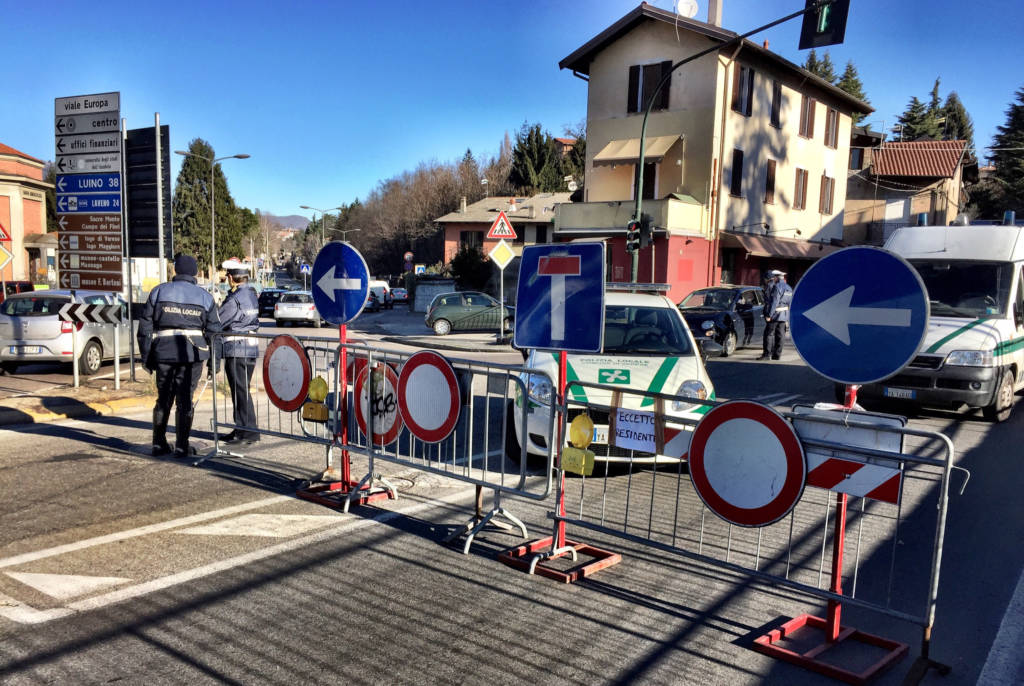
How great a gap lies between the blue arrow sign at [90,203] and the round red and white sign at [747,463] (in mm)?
10789

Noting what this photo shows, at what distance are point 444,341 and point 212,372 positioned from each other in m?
15.1

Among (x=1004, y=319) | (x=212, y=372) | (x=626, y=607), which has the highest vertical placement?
(x=1004, y=319)

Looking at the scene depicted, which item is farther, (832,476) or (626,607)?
(626,607)

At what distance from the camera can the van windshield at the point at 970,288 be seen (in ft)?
32.4

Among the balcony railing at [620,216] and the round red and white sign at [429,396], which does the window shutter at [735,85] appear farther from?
the round red and white sign at [429,396]

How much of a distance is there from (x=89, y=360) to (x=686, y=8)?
25.2m

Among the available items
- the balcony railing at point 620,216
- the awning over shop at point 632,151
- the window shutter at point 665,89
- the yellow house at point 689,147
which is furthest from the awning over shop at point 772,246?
→ the window shutter at point 665,89

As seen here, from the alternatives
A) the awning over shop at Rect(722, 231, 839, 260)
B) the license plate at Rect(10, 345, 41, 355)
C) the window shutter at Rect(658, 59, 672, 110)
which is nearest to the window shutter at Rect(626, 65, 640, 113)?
the window shutter at Rect(658, 59, 672, 110)

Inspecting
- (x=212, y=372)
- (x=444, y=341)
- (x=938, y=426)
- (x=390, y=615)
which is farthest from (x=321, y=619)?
(x=444, y=341)

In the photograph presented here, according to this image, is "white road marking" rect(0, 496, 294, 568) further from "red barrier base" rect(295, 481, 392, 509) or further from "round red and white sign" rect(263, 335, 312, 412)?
"round red and white sign" rect(263, 335, 312, 412)

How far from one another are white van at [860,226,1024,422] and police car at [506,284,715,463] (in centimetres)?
345

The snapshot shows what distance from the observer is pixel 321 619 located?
3.99 meters

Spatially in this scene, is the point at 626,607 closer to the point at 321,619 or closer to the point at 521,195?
the point at 321,619

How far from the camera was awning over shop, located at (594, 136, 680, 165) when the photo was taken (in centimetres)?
2914
